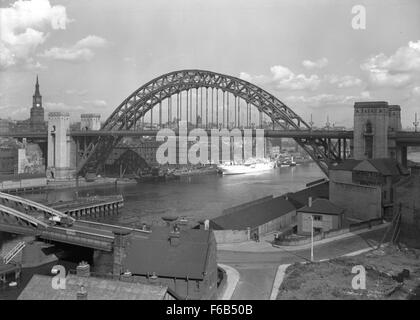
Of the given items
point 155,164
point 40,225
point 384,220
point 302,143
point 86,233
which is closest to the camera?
point 86,233

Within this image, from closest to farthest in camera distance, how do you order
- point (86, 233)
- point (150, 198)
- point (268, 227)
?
point (86, 233) → point (268, 227) → point (150, 198)

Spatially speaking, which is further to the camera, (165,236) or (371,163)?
(371,163)

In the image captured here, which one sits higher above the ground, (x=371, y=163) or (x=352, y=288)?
(x=371, y=163)

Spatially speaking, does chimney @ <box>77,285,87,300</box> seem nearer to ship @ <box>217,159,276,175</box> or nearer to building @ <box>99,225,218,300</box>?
building @ <box>99,225,218,300</box>

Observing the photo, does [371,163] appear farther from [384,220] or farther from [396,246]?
[396,246]

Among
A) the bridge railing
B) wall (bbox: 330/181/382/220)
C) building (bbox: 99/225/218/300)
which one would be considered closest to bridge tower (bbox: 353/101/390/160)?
wall (bbox: 330/181/382/220)

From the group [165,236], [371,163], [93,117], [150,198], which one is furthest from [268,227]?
[93,117]
